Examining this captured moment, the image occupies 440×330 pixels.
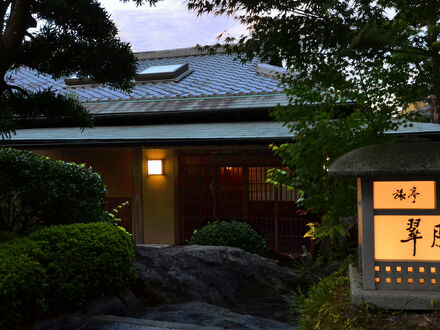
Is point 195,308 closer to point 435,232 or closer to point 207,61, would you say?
point 435,232

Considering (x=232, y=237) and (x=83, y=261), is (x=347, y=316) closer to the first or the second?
(x=83, y=261)

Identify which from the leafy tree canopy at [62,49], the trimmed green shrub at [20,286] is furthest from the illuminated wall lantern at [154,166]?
the trimmed green shrub at [20,286]

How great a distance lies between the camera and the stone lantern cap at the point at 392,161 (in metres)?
4.12

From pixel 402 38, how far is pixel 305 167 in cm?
282

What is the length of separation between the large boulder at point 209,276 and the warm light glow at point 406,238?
306 cm

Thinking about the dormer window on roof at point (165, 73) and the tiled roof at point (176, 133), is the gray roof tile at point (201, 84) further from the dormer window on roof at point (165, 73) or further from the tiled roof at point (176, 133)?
the tiled roof at point (176, 133)

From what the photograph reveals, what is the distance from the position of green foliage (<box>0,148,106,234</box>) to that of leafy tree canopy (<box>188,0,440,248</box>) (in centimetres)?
293

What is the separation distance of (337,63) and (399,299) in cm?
267

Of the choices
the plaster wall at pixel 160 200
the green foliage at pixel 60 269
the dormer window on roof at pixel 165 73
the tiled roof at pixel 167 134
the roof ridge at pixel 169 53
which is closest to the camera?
the green foliage at pixel 60 269

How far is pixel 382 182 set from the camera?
14.2 feet

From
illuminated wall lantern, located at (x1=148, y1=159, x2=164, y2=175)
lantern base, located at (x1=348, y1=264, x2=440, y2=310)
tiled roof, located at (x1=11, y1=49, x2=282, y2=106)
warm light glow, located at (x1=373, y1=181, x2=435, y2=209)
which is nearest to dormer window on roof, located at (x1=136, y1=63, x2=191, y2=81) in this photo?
tiled roof, located at (x1=11, y1=49, x2=282, y2=106)

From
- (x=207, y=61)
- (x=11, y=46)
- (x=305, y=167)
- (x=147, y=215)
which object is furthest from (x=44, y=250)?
(x=207, y=61)

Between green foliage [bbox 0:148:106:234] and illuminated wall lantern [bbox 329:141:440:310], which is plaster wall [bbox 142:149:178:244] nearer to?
green foliage [bbox 0:148:106:234]

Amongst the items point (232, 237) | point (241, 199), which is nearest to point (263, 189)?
point (241, 199)
